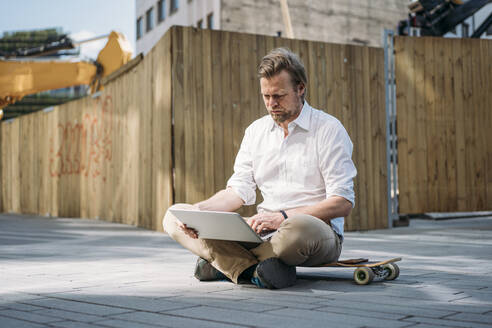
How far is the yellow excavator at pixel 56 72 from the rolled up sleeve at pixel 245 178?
34.3 ft

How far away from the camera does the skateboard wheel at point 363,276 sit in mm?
3463

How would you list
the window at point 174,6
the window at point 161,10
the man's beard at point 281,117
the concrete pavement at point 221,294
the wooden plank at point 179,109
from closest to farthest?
the concrete pavement at point 221,294 → the man's beard at point 281,117 → the wooden plank at point 179,109 → the window at point 174,6 → the window at point 161,10

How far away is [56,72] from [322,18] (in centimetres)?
1716

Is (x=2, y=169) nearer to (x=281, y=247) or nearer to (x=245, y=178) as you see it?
(x=245, y=178)

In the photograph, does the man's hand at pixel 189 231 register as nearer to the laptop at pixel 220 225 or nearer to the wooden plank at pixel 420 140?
the laptop at pixel 220 225

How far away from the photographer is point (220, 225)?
3197 mm

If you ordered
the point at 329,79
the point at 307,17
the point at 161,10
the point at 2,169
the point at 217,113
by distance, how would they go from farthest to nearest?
the point at 161,10 < the point at 307,17 < the point at 2,169 < the point at 329,79 < the point at 217,113

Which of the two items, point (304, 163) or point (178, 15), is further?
point (178, 15)

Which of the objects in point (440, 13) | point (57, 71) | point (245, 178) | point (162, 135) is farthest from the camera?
point (57, 71)

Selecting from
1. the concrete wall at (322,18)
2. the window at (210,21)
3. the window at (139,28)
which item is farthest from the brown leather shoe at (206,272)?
the window at (139,28)

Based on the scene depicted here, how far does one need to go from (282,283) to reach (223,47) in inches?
204

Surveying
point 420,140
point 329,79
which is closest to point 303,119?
point 329,79

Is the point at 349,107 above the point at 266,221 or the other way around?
above

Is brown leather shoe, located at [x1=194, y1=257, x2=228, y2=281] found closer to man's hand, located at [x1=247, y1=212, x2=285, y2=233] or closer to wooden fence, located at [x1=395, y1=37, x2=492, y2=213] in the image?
man's hand, located at [x1=247, y1=212, x2=285, y2=233]
